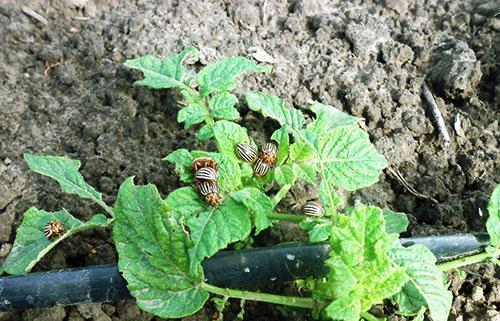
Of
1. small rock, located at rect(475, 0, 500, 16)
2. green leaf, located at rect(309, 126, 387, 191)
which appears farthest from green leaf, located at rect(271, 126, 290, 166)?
Result: small rock, located at rect(475, 0, 500, 16)

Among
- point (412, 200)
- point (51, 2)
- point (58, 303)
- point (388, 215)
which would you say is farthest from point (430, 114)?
Answer: point (51, 2)

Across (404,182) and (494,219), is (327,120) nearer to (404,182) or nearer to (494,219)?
(404,182)

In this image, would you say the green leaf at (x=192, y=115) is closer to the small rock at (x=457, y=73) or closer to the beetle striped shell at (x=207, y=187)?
the beetle striped shell at (x=207, y=187)

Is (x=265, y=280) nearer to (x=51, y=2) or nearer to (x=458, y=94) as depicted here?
(x=458, y=94)

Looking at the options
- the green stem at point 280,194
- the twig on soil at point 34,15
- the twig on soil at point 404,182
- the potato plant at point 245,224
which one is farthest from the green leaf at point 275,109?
the twig on soil at point 34,15

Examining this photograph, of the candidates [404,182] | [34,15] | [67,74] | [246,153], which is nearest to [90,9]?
[34,15]

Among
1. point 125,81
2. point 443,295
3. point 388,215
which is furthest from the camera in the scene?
point 125,81
